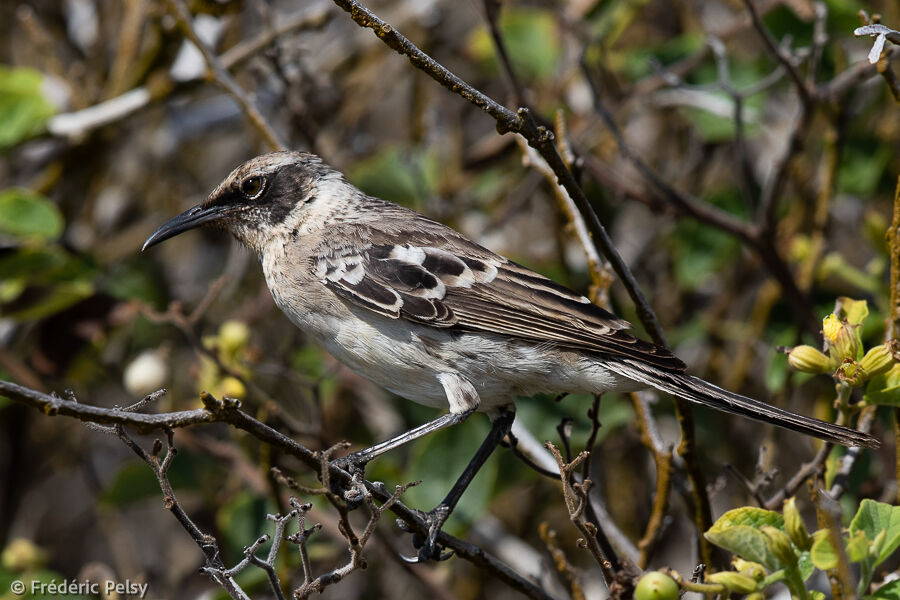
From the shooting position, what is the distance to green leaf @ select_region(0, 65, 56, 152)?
14.8ft

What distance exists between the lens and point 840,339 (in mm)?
→ 2580

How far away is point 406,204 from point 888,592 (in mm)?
3564

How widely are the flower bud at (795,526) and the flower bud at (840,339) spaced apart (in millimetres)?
631

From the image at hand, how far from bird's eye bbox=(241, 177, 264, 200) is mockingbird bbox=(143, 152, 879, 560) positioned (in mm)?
306

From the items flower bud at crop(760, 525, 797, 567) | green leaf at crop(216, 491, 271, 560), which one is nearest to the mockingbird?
green leaf at crop(216, 491, 271, 560)

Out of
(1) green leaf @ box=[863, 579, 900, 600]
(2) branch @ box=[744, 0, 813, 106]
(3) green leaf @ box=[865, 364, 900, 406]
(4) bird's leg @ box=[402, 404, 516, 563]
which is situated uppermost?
(2) branch @ box=[744, 0, 813, 106]

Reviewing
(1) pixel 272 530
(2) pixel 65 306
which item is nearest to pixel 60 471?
(2) pixel 65 306

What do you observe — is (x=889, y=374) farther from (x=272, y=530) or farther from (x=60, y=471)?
(x=60, y=471)

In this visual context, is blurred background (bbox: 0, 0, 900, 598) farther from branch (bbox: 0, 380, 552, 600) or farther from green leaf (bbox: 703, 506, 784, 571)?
branch (bbox: 0, 380, 552, 600)

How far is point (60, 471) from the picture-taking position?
21.1ft

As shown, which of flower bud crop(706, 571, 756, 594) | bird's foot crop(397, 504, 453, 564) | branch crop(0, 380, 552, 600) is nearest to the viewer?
branch crop(0, 380, 552, 600)

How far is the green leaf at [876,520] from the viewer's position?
7.27 feet

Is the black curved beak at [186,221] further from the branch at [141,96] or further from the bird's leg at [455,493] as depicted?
the bird's leg at [455,493]

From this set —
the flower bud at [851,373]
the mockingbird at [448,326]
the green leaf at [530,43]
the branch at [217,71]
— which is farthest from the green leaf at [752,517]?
the green leaf at [530,43]
